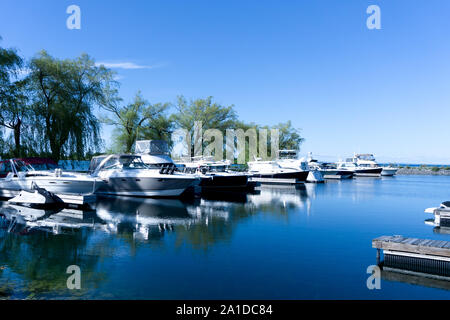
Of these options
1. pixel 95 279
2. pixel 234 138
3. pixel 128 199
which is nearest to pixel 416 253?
pixel 95 279

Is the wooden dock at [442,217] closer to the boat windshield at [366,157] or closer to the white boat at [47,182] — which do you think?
the white boat at [47,182]

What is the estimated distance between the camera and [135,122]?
132ft

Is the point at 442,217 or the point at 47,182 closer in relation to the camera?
the point at 442,217

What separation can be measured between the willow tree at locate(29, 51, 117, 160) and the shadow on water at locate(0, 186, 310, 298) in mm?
9182

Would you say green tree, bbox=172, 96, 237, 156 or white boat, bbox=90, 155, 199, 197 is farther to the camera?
green tree, bbox=172, 96, 237, 156

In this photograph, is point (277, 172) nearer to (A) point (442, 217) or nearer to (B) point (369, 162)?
(A) point (442, 217)

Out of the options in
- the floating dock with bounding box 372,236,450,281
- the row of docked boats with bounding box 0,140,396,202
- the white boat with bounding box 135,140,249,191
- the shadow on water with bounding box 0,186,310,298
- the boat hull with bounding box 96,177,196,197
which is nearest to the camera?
the shadow on water with bounding box 0,186,310,298

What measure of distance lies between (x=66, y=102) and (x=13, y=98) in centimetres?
402

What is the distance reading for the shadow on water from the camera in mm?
7312

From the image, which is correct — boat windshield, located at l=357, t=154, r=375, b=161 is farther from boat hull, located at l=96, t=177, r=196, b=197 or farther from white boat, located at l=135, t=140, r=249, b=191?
boat hull, located at l=96, t=177, r=196, b=197

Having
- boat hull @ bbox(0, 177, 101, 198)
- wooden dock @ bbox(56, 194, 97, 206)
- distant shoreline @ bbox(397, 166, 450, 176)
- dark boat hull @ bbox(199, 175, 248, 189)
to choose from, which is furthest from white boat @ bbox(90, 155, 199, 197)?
distant shoreline @ bbox(397, 166, 450, 176)

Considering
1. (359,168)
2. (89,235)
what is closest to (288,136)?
(359,168)

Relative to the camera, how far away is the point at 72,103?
28266 mm

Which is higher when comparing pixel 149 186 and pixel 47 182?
pixel 47 182
